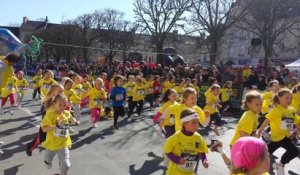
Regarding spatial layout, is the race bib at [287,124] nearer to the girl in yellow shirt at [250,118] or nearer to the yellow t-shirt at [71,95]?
the girl in yellow shirt at [250,118]

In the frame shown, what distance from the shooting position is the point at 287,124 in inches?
282

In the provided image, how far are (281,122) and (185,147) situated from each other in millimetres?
2688

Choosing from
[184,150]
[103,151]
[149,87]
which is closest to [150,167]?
[103,151]

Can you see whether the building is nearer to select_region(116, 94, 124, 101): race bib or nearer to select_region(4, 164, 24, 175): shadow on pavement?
select_region(116, 94, 124, 101): race bib

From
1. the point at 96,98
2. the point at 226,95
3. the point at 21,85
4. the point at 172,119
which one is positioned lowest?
the point at 226,95

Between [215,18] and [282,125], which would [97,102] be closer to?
[282,125]

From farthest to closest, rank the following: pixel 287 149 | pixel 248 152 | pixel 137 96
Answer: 1. pixel 137 96
2. pixel 287 149
3. pixel 248 152

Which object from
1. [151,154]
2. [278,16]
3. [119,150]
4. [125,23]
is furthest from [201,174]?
[125,23]

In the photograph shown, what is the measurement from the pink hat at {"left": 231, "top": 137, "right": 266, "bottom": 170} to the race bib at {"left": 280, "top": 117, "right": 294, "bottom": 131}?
483 centimetres

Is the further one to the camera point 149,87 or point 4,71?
point 149,87

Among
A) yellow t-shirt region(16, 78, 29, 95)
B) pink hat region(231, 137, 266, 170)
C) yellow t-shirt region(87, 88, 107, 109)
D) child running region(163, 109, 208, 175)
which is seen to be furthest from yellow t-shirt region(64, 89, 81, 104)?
pink hat region(231, 137, 266, 170)

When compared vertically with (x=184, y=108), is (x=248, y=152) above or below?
above

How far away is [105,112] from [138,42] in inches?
1619

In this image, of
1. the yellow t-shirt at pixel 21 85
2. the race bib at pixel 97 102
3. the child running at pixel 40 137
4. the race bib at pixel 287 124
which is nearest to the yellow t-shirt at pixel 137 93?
the race bib at pixel 97 102
